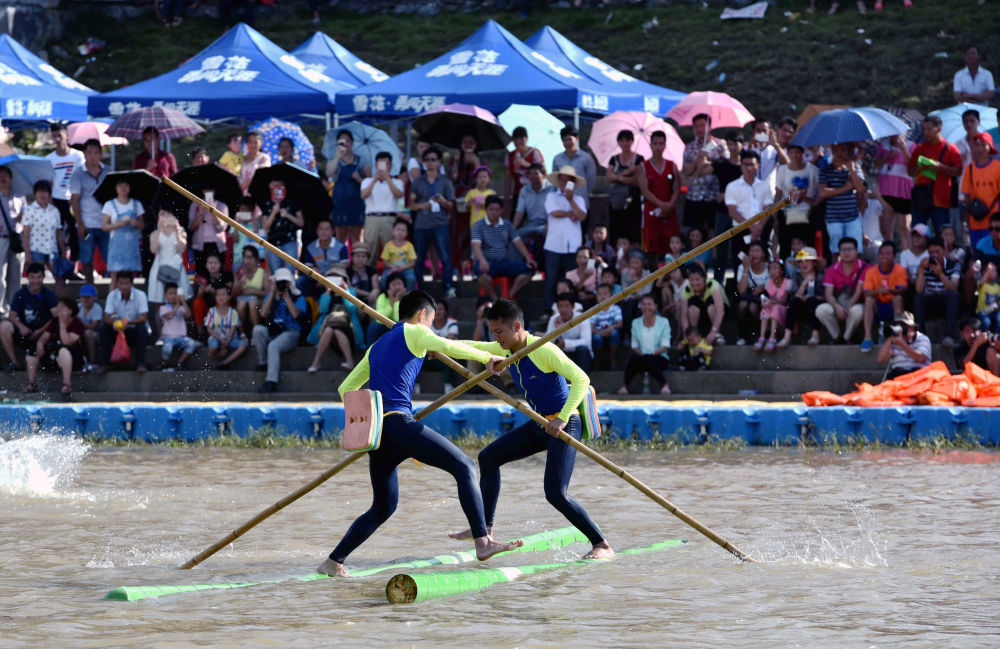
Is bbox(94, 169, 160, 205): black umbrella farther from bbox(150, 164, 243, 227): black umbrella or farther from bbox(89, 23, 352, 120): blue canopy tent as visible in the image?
bbox(89, 23, 352, 120): blue canopy tent

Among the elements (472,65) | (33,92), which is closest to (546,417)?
(472,65)

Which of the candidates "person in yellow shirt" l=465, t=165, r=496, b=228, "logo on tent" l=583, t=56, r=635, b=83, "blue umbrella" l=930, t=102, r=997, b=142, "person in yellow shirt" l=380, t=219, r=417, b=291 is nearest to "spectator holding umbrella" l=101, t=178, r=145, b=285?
"person in yellow shirt" l=380, t=219, r=417, b=291

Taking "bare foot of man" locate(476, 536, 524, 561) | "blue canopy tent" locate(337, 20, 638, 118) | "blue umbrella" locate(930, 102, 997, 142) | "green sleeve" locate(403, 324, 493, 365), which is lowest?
"bare foot of man" locate(476, 536, 524, 561)

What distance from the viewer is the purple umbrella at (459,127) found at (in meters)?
15.8

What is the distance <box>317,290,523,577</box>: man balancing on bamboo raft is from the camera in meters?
7.58

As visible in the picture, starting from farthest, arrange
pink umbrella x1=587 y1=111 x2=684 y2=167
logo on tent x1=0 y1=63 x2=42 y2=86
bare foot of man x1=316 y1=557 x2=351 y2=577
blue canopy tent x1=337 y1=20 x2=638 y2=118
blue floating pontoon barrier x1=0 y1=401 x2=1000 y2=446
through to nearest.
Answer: logo on tent x1=0 y1=63 x2=42 y2=86
blue canopy tent x1=337 y1=20 x2=638 y2=118
pink umbrella x1=587 y1=111 x2=684 y2=167
blue floating pontoon barrier x1=0 y1=401 x2=1000 y2=446
bare foot of man x1=316 y1=557 x2=351 y2=577

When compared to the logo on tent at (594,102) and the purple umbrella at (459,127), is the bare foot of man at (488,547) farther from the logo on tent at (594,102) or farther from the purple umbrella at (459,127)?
the logo on tent at (594,102)

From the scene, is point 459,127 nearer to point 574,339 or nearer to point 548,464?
point 574,339

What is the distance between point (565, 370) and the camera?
26.2ft

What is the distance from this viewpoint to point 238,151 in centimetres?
1619

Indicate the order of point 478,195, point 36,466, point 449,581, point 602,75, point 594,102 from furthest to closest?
point 602,75 → point 594,102 → point 478,195 → point 36,466 → point 449,581

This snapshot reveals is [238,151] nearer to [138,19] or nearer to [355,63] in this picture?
[355,63]

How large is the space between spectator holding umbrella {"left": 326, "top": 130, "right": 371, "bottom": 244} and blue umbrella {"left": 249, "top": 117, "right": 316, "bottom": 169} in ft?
2.28

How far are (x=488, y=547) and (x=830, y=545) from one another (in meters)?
2.25
